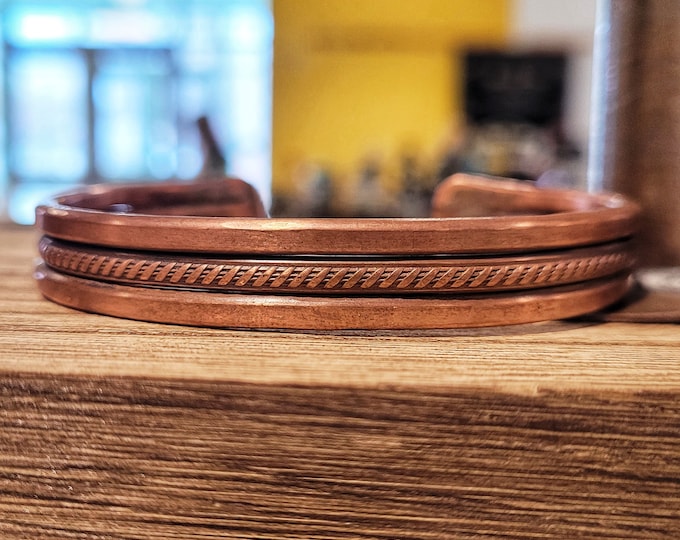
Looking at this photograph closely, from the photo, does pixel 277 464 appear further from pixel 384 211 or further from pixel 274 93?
pixel 274 93

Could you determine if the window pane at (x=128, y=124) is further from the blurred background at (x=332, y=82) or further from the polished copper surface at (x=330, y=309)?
the polished copper surface at (x=330, y=309)

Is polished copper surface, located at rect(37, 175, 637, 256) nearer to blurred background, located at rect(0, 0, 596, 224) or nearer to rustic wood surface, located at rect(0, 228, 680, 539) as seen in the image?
rustic wood surface, located at rect(0, 228, 680, 539)

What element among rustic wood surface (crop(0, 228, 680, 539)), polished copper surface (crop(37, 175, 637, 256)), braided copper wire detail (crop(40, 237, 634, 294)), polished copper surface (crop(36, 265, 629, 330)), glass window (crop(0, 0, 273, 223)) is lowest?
rustic wood surface (crop(0, 228, 680, 539))

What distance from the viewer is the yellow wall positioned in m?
3.97

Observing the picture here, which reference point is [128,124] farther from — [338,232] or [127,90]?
[338,232]

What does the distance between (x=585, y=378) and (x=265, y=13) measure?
4.17 metres

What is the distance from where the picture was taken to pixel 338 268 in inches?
12.5

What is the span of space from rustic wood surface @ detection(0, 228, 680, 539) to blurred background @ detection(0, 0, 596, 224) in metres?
3.29

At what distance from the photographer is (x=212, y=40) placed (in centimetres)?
423

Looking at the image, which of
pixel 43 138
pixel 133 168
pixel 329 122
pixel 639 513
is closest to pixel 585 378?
pixel 639 513

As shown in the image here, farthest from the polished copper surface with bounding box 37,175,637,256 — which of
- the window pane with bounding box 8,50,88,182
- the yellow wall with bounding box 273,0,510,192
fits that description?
the window pane with bounding box 8,50,88,182

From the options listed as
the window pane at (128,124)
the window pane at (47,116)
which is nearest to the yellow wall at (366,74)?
the window pane at (128,124)

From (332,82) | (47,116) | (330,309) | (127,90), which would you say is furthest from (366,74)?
(330,309)

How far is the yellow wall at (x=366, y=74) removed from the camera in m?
3.97
